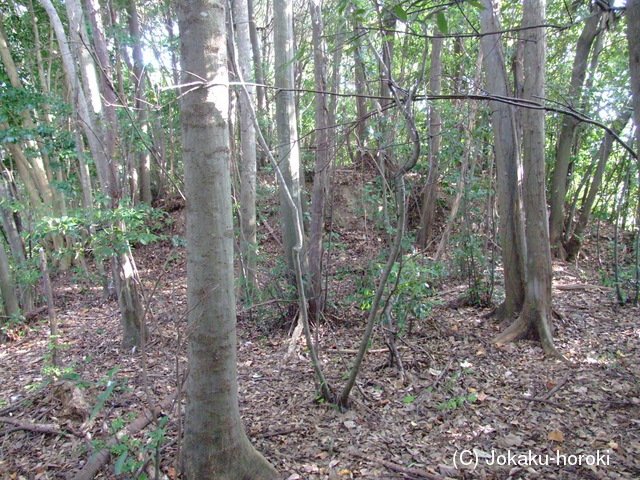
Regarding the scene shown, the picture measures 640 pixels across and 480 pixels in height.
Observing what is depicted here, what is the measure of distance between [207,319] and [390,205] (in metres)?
5.89

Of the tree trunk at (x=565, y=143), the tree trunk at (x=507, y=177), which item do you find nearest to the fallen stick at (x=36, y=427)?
the tree trunk at (x=507, y=177)

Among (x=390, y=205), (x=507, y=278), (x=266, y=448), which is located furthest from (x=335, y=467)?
(x=390, y=205)

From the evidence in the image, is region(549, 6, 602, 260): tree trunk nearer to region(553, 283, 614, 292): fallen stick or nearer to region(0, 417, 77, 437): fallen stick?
region(553, 283, 614, 292): fallen stick

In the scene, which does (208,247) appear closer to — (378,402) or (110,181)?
(378,402)

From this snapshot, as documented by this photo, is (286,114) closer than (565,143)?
Yes

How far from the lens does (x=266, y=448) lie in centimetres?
352

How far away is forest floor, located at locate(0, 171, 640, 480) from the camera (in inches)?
127

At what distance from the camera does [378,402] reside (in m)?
4.21

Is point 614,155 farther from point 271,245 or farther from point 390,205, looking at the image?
point 271,245

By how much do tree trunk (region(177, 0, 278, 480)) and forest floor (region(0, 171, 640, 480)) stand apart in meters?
0.20

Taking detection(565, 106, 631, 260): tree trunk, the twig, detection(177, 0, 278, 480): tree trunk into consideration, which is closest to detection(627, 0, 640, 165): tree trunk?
detection(177, 0, 278, 480): tree trunk

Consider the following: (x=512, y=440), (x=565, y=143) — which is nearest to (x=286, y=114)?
(x=512, y=440)

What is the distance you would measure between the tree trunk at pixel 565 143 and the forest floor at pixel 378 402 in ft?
10.5

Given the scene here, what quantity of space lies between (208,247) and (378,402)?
8.31 feet
